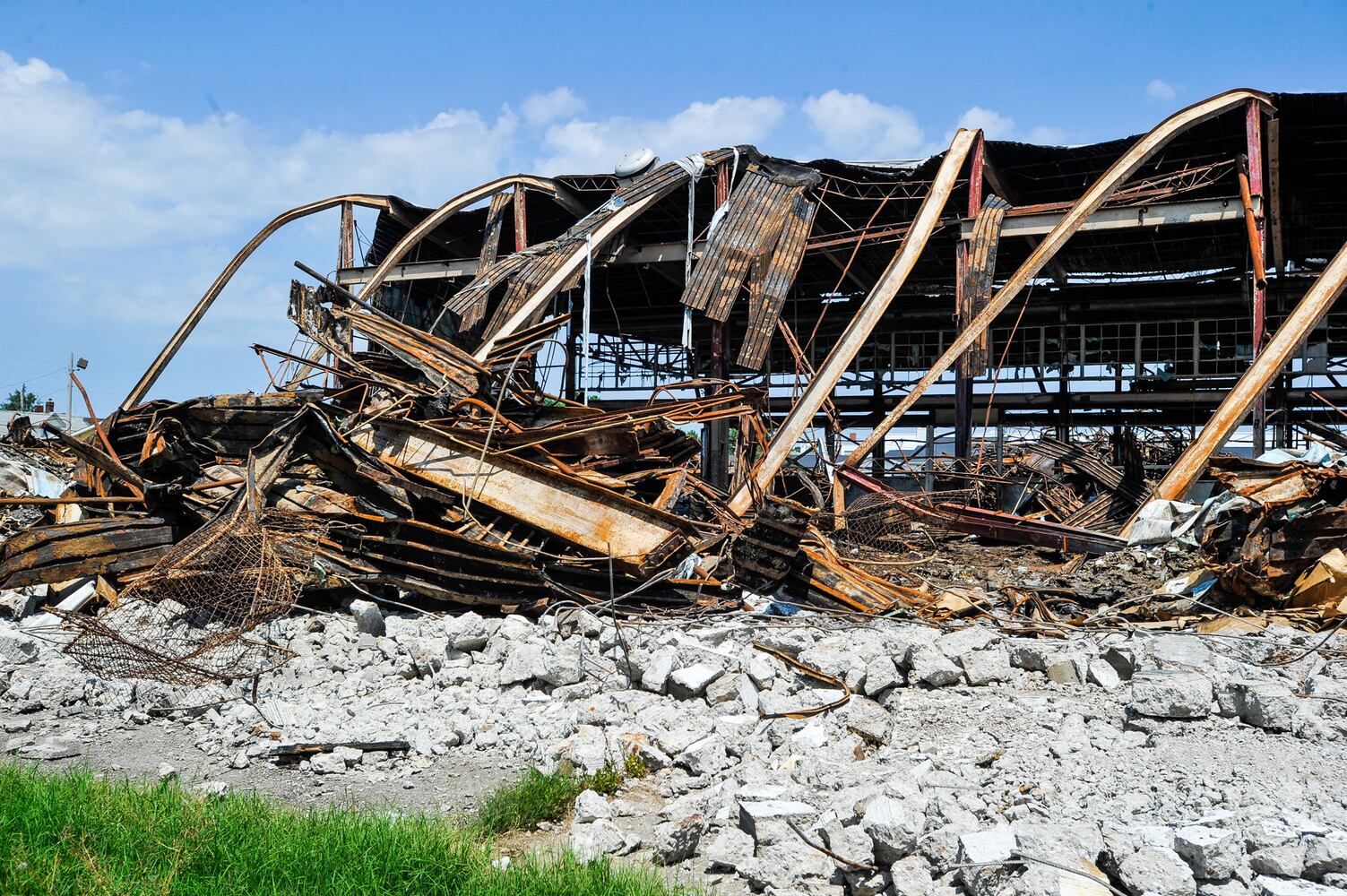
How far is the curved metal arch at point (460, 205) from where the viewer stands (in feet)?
54.1

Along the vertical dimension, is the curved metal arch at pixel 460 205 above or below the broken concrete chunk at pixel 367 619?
above

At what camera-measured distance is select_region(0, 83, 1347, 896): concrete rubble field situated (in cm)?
434

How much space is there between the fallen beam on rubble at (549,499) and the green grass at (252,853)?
3.65 m

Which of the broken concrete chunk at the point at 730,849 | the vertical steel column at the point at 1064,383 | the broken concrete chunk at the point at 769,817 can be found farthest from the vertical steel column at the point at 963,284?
the broken concrete chunk at the point at 730,849

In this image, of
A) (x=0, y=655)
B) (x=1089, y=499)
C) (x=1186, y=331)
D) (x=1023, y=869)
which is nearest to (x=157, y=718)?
(x=0, y=655)

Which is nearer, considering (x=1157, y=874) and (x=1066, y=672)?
(x=1157, y=874)

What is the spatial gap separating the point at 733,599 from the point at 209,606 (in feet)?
13.7

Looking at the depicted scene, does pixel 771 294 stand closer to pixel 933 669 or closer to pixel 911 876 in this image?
pixel 933 669

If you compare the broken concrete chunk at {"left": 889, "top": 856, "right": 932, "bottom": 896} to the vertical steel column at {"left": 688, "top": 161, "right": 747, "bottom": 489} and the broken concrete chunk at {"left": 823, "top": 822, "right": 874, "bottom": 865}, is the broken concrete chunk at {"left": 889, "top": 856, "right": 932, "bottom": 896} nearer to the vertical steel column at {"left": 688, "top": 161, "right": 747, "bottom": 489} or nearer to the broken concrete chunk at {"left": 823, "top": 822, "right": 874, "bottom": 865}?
the broken concrete chunk at {"left": 823, "top": 822, "right": 874, "bottom": 865}

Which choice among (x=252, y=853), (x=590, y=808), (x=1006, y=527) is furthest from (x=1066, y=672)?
(x=1006, y=527)

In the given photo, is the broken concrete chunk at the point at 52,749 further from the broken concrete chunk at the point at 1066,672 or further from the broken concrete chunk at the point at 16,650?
the broken concrete chunk at the point at 1066,672

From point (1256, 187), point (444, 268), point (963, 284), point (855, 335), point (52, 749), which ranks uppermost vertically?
point (1256, 187)

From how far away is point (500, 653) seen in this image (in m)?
7.02

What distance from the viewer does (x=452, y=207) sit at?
676 inches
